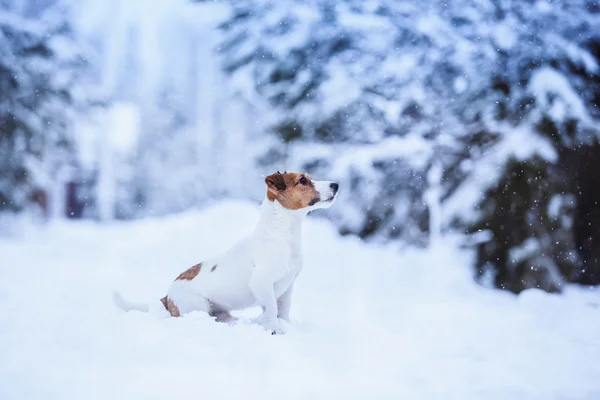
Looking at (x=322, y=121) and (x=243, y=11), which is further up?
(x=243, y=11)

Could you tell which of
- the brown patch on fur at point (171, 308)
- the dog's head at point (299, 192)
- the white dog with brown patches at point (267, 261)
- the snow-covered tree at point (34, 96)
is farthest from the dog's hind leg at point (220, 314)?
the snow-covered tree at point (34, 96)

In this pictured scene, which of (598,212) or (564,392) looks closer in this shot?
(564,392)

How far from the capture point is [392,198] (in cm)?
364

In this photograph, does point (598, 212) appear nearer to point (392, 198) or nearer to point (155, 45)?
point (392, 198)

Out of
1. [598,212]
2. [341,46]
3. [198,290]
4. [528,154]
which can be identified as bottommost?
[198,290]

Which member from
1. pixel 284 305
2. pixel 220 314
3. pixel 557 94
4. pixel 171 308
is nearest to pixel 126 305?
pixel 171 308

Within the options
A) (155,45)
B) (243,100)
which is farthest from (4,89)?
(243,100)

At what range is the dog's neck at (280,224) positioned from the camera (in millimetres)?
1971

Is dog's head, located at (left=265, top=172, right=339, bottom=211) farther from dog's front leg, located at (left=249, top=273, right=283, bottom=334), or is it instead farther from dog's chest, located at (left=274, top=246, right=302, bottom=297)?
dog's front leg, located at (left=249, top=273, right=283, bottom=334)

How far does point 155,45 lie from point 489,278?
299cm

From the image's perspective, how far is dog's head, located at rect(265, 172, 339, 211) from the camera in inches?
78.2

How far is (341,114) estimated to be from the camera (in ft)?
12.1

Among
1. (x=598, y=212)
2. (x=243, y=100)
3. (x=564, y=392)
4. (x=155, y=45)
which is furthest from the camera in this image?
(x=155, y=45)

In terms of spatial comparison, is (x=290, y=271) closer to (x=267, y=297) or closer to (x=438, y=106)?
(x=267, y=297)
